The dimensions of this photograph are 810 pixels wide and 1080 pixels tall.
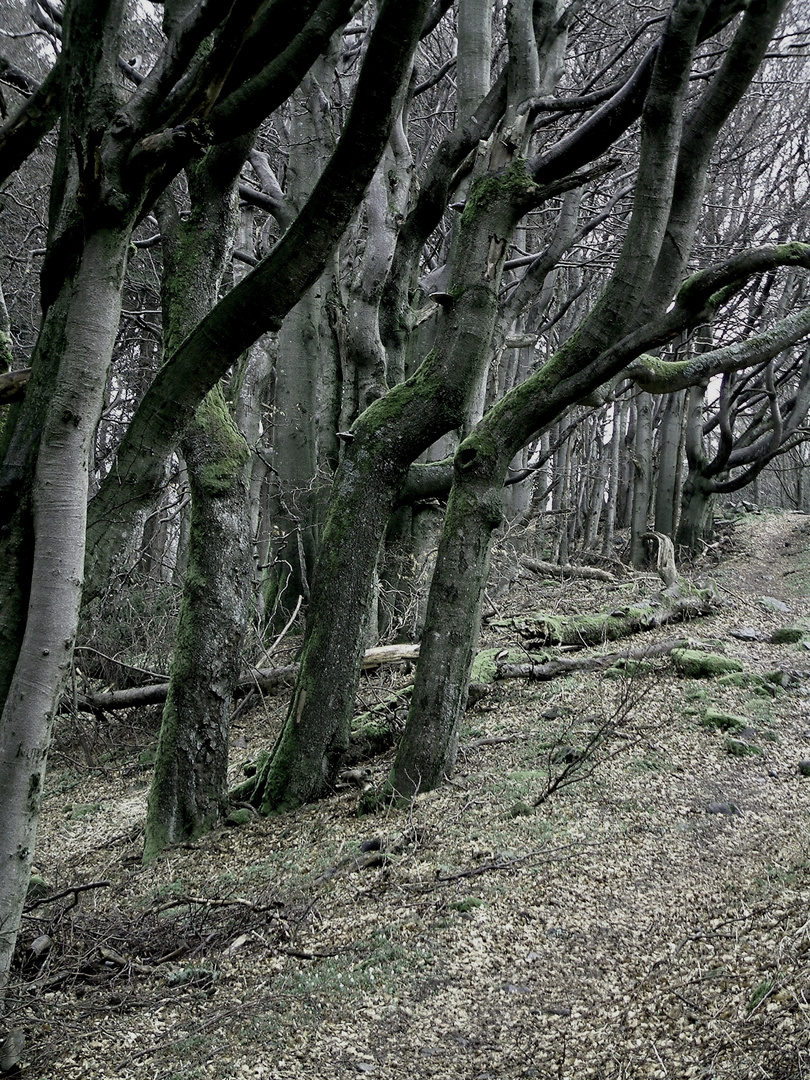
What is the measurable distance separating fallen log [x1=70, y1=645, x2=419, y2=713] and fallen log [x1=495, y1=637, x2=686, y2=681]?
1034mm

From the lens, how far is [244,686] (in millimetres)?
9547

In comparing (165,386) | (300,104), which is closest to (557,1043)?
(165,386)

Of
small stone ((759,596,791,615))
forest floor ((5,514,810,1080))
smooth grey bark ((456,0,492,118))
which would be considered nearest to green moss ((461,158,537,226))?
smooth grey bark ((456,0,492,118))

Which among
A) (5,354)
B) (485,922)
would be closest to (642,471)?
(485,922)

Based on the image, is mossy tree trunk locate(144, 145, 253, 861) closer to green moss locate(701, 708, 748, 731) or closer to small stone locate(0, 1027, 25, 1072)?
small stone locate(0, 1027, 25, 1072)

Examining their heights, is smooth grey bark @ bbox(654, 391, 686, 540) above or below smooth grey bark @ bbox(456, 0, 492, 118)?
below

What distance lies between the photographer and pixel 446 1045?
3391 mm

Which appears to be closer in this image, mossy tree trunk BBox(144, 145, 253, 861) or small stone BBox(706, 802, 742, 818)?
small stone BBox(706, 802, 742, 818)

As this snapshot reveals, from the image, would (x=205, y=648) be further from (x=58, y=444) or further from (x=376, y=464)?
(x=58, y=444)

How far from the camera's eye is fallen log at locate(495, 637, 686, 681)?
853 centimetres

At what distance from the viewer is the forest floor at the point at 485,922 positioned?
3.18 meters

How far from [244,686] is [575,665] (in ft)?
12.3

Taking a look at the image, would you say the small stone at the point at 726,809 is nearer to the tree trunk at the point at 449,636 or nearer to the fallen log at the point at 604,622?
the tree trunk at the point at 449,636

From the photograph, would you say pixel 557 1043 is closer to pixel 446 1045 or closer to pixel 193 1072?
Result: pixel 446 1045
